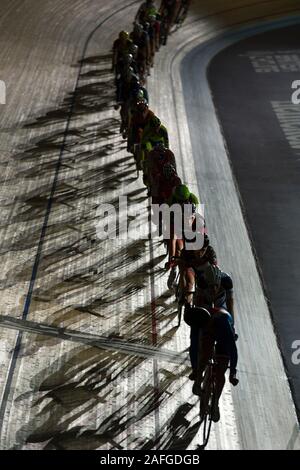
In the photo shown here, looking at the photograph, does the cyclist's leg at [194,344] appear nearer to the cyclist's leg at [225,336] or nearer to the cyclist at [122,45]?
the cyclist's leg at [225,336]

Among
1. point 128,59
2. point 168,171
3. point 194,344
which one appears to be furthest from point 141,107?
point 194,344

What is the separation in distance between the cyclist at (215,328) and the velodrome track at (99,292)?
0.64m

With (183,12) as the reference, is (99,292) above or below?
below

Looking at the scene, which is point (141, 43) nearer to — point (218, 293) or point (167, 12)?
point (167, 12)

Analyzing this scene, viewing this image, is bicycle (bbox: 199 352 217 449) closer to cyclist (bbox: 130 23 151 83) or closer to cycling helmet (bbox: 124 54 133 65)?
cycling helmet (bbox: 124 54 133 65)

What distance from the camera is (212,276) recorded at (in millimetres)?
6473

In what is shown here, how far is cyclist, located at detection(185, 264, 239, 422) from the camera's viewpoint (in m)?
5.90

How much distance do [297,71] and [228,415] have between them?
10.8 metres

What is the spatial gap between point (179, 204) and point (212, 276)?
5.34ft

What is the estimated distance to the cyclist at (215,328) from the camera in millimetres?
5898

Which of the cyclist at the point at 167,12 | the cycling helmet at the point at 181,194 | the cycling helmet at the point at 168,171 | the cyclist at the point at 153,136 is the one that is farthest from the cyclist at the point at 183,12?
the cycling helmet at the point at 181,194

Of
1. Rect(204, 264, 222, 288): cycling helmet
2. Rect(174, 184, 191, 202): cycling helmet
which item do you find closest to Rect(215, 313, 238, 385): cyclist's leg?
Rect(204, 264, 222, 288): cycling helmet

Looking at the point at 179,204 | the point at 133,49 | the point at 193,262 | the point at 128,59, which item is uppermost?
the point at 133,49

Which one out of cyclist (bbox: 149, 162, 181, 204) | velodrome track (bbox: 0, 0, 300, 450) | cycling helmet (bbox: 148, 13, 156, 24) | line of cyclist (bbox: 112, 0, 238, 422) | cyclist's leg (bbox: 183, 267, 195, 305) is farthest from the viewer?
cycling helmet (bbox: 148, 13, 156, 24)
